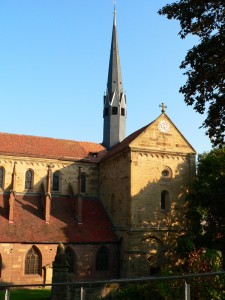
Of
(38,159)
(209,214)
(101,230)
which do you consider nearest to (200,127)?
(209,214)

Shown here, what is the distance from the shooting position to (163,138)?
1255 inches

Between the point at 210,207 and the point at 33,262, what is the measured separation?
14671mm

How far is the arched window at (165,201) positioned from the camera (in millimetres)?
31156

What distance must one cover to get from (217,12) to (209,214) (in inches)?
679

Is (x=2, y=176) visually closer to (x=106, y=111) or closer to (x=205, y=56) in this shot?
(x=106, y=111)

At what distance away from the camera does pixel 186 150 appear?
107 ft

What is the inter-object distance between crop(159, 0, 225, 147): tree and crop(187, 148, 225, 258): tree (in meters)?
11.7

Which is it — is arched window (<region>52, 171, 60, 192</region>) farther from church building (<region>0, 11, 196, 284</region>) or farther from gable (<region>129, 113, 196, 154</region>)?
gable (<region>129, 113, 196, 154</region>)

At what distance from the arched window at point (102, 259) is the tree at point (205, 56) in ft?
59.7

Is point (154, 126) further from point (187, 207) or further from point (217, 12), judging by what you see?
point (217, 12)

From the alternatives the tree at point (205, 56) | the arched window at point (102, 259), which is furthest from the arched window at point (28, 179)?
the tree at point (205, 56)

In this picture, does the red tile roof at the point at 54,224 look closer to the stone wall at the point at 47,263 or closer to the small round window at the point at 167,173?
the stone wall at the point at 47,263

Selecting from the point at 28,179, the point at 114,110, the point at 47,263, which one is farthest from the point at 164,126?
the point at 47,263

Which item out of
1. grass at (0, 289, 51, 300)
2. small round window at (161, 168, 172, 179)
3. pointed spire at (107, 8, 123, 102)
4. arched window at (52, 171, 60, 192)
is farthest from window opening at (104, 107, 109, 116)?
grass at (0, 289, 51, 300)
